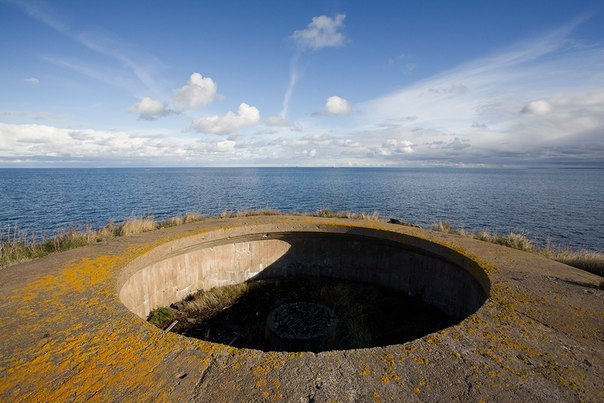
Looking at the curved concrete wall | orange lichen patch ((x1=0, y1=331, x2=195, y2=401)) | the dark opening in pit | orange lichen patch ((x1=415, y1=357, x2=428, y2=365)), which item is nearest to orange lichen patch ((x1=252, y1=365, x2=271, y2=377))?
orange lichen patch ((x1=0, y1=331, x2=195, y2=401))

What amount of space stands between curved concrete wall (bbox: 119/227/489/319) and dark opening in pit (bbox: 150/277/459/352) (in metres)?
0.37

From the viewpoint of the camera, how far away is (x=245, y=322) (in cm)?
751

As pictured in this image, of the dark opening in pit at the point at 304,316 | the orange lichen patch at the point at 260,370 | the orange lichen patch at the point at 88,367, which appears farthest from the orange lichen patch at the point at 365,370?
the dark opening in pit at the point at 304,316

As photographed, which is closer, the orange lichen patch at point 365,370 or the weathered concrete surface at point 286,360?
the weathered concrete surface at point 286,360

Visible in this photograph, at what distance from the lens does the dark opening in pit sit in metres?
6.37

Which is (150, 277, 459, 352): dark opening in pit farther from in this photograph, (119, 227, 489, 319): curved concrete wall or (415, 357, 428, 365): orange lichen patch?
(415, 357, 428, 365): orange lichen patch

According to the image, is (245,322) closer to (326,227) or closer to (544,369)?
(326,227)

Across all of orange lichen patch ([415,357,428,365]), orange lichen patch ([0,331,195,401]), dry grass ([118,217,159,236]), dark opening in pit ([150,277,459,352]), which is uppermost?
orange lichen patch ([0,331,195,401])

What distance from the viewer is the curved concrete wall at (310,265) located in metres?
7.02

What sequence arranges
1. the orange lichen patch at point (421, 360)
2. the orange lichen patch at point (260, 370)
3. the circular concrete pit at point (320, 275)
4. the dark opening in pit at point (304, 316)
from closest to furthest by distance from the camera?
the orange lichen patch at point (260, 370)
the orange lichen patch at point (421, 360)
the dark opening in pit at point (304, 316)
the circular concrete pit at point (320, 275)

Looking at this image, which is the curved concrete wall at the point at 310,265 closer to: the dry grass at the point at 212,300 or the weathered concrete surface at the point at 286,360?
the dry grass at the point at 212,300

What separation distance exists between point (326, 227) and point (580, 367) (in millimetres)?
7016

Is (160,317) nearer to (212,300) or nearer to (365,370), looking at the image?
(212,300)

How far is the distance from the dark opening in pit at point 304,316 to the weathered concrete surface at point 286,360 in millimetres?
2951
